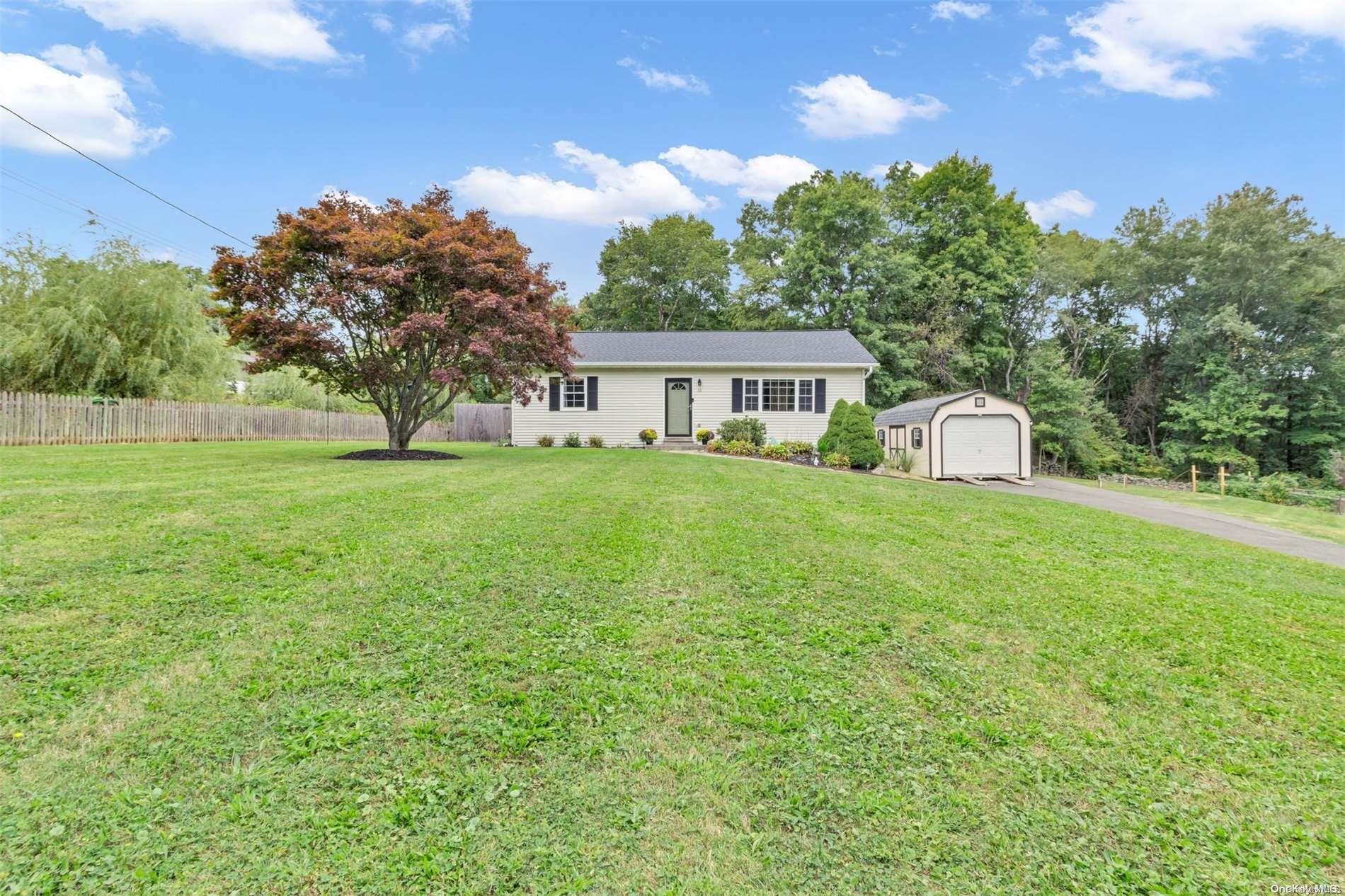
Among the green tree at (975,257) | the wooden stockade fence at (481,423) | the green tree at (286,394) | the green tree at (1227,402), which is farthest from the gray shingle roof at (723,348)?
the green tree at (1227,402)

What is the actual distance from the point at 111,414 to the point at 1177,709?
62.9ft

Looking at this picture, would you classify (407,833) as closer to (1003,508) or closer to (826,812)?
(826,812)

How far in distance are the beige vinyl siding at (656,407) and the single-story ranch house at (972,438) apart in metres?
4.05

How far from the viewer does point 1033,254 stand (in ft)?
74.6

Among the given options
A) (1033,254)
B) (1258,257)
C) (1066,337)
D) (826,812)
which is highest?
(1033,254)

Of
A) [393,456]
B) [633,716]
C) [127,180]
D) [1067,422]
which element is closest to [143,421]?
[127,180]

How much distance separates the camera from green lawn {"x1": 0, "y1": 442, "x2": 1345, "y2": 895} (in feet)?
5.33

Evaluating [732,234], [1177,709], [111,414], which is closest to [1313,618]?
[1177,709]

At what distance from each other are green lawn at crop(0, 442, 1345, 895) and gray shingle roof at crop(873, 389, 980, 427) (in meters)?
8.15

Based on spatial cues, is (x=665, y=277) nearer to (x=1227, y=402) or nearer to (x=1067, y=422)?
(x=1067, y=422)

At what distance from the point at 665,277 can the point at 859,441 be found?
19768mm

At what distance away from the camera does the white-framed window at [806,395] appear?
1681 centimetres

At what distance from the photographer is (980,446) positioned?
41.2 ft

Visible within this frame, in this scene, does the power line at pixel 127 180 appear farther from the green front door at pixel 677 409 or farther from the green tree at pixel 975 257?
the green tree at pixel 975 257
